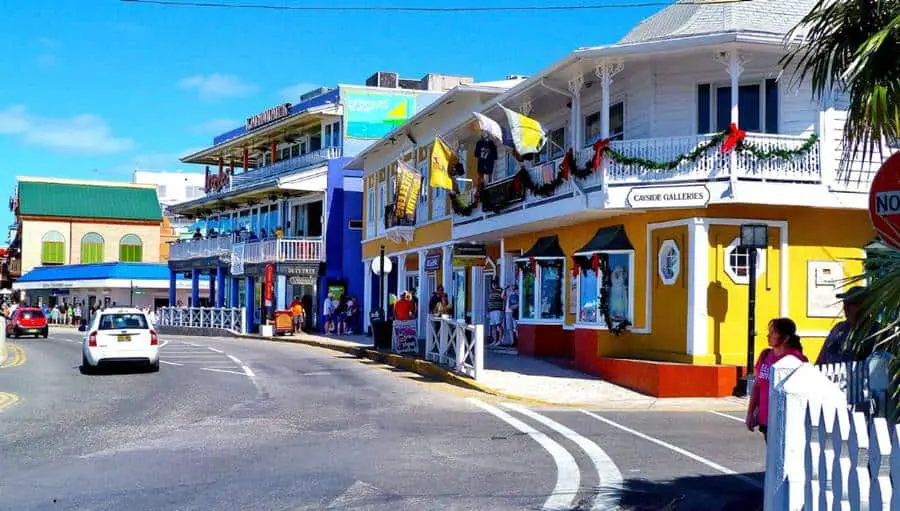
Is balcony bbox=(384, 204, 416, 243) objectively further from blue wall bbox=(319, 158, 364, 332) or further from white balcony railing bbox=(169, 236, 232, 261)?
white balcony railing bbox=(169, 236, 232, 261)

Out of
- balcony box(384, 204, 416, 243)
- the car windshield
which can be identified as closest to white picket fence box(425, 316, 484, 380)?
the car windshield

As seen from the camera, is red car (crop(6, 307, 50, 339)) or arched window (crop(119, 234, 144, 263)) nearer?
red car (crop(6, 307, 50, 339))

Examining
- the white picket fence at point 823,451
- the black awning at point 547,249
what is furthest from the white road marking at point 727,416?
the white picket fence at point 823,451

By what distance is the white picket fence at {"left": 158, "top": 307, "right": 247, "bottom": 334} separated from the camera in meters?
47.4

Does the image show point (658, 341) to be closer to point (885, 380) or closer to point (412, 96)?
point (885, 380)

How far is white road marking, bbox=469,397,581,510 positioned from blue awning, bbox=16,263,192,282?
58.6 metres

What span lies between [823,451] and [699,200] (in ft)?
44.5

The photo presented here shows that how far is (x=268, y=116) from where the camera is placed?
52500 mm

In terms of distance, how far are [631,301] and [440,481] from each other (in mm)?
11879

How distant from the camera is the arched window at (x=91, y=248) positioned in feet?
261

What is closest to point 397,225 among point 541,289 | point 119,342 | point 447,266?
point 447,266

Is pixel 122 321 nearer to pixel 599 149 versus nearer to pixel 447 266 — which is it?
pixel 599 149

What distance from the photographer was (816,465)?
212 inches

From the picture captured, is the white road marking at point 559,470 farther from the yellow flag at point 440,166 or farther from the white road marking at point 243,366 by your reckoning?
the yellow flag at point 440,166
